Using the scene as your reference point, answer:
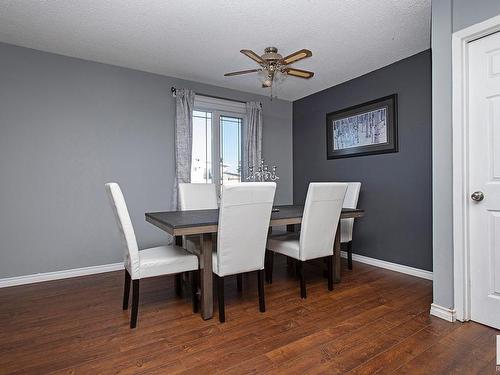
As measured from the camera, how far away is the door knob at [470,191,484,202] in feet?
6.47

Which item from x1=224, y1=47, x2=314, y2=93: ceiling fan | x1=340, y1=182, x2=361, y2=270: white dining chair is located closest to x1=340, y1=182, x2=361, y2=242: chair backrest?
x1=340, y1=182, x2=361, y2=270: white dining chair

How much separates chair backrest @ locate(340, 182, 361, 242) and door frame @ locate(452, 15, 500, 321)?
1345 mm

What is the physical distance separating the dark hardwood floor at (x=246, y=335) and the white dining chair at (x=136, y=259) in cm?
28

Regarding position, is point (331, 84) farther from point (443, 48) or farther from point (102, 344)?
point (102, 344)

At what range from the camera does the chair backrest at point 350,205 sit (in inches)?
132

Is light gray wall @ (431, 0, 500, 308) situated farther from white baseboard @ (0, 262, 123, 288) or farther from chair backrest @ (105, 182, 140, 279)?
white baseboard @ (0, 262, 123, 288)

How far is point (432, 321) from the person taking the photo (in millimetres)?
2059

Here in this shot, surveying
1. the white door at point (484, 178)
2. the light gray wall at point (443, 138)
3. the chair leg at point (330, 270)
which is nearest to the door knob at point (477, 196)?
the white door at point (484, 178)

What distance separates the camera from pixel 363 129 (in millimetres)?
3732

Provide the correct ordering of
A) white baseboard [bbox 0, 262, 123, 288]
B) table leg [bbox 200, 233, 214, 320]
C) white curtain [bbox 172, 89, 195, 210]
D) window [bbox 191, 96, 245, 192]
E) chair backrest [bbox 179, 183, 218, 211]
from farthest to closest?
window [bbox 191, 96, 245, 192] → white curtain [bbox 172, 89, 195, 210] → chair backrest [bbox 179, 183, 218, 211] → white baseboard [bbox 0, 262, 123, 288] → table leg [bbox 200, 233, 214, 320]

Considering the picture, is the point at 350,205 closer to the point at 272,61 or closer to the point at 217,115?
the point at 272,61

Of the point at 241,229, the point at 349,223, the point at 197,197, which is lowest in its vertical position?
the point at 349,223

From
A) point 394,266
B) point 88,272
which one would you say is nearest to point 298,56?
point 394,266

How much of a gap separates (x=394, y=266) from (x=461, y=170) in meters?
1.72
